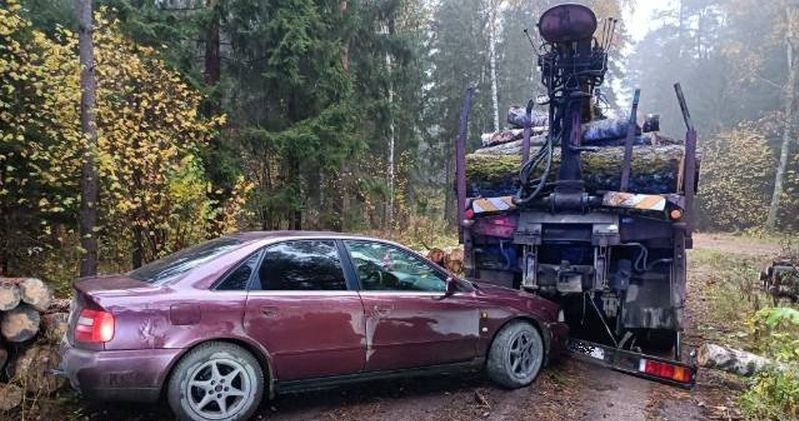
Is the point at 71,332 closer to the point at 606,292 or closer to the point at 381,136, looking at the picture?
the point at 606,292

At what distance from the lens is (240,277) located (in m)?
4.59

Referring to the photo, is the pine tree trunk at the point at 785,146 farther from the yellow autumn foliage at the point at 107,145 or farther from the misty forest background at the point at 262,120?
the yellow autumn foliage at the point at 107,145

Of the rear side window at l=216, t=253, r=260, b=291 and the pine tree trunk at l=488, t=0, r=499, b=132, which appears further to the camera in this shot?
the pine tree trunk at l=488, t=0, r=499, b=132

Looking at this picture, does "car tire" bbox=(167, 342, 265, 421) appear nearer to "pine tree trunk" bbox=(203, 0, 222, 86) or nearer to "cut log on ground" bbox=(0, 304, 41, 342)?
"cut log on ground" bbox=(0, 304, 41, 342)

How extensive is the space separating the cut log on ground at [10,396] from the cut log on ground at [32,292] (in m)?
0.67

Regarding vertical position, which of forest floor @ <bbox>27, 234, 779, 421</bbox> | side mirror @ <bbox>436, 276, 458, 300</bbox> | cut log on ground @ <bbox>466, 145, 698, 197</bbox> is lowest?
forest floor @ <bbox>27, 234, 779, 421</bbox>

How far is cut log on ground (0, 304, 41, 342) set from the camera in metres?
4.96

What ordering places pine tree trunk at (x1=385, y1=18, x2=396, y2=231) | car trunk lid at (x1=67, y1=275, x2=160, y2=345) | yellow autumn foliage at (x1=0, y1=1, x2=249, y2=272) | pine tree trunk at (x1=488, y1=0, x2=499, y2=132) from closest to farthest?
car trunk lid at (x1=67, y1=275, x2=160, y2=345) → yellow autumn foliage at (x1=0, y1=1, x2=249, y2=272) → pine tree trunk at (x1=385, y1=18, x2=396, y2=231) → pine tree trunk at (x1=488, y1=0, x2=499, y2=132)

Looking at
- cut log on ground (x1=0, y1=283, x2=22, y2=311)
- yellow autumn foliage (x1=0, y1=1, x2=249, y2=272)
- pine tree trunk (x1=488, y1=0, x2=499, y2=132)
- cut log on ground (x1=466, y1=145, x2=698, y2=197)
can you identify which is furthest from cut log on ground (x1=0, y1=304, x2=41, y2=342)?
pine tree trunk (x1=488, y1=0, x2=499, y2=132)

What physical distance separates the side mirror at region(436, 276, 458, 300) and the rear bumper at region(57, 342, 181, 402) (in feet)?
7.77

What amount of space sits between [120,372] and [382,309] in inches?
80.2

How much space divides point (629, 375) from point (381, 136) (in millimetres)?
12991

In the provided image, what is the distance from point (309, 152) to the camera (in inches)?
509

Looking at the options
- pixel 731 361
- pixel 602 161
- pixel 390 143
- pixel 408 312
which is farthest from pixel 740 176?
pixel 408 312
